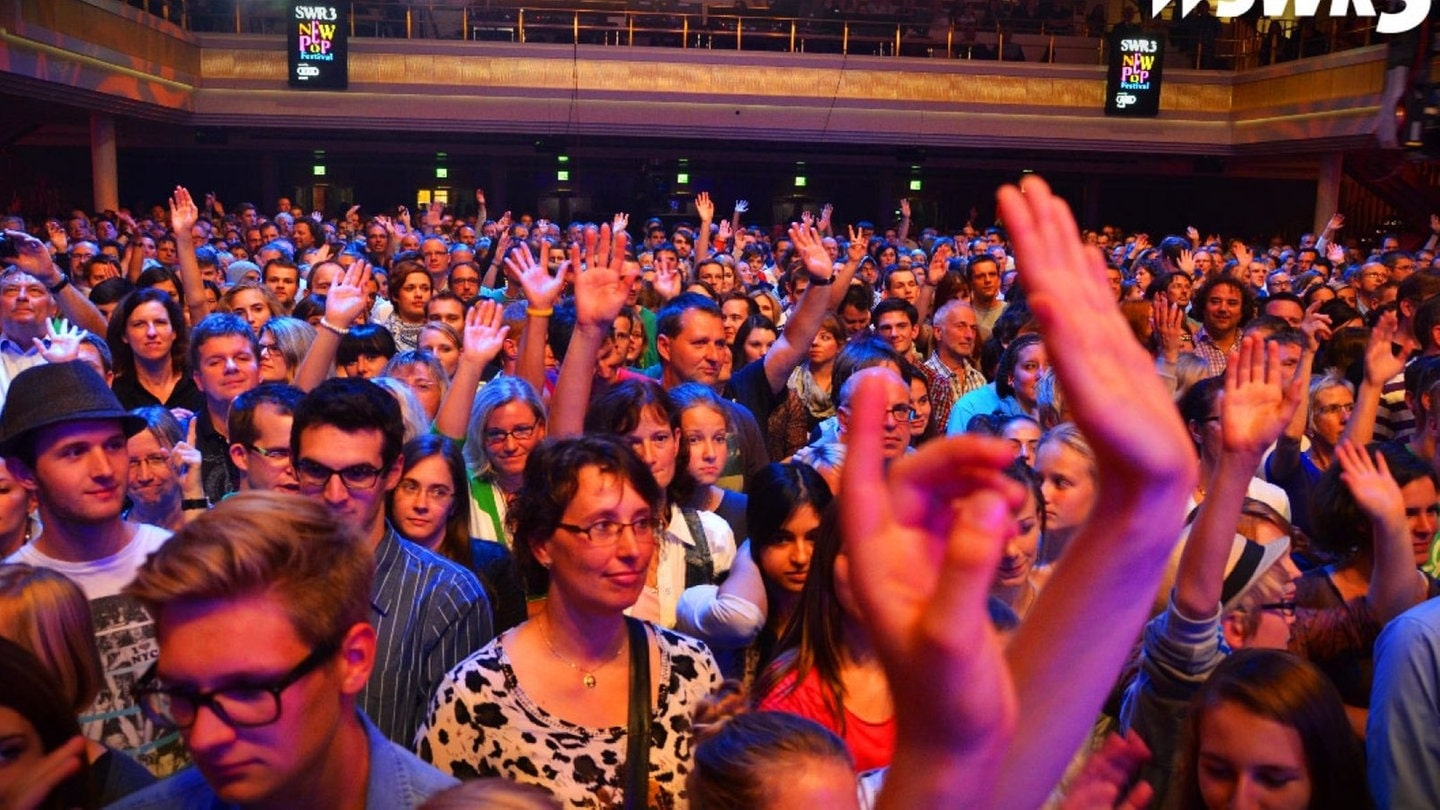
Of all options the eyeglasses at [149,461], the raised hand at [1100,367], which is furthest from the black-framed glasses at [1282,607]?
the eyeglasses at [149,461]

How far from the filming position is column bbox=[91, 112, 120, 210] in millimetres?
18562

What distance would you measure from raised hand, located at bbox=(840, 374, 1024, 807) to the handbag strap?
1.46 metres

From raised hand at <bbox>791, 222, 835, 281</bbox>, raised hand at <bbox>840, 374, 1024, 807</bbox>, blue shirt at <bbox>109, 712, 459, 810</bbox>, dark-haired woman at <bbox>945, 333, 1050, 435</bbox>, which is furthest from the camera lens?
raised hand at <bbox>791, 222, 835, 281</bbox>

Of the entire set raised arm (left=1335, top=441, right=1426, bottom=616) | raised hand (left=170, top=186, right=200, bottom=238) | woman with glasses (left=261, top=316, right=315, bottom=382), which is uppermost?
raised hand (left=170, top=186, right=200, bottom=238)

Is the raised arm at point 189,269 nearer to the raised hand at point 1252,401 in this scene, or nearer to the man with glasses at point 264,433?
the man with glasses at point 264,433

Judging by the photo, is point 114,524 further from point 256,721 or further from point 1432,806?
point 1432,806

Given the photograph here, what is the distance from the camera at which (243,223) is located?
592 inches

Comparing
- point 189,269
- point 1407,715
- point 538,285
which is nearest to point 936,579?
point 1407,715

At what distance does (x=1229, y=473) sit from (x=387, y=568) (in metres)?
1.75

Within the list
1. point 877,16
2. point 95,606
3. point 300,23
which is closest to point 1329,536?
point 95,606

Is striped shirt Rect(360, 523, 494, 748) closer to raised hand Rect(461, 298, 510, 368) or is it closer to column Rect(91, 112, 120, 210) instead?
raised hand Rect(461, 298, 510, 368)

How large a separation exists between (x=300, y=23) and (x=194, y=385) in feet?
49.3

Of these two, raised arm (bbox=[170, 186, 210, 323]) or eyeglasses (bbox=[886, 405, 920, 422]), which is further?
raised arm (bbox=[170, 186, 210, 323])

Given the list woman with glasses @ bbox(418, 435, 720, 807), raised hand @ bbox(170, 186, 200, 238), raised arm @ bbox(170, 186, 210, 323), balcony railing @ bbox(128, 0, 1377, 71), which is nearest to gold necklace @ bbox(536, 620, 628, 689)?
woman with glasses @ bbox(418, 435, 720, 807)
